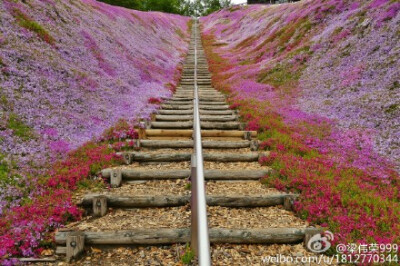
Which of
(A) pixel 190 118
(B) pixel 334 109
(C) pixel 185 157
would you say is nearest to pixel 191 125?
(A) pixel 190 118

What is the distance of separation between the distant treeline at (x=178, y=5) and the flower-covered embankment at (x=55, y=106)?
40025mm

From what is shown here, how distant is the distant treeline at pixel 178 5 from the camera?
Answer: 5841 cm

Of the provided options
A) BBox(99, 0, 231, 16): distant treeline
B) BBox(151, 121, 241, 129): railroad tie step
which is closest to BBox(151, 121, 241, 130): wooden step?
BBox(151, 121, 241, 129): railroad tie step

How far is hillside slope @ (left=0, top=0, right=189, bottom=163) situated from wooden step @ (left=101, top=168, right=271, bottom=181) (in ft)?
8.35

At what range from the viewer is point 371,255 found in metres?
4.68

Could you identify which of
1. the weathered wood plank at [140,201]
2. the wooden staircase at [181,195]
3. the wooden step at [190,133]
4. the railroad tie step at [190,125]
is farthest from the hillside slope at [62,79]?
the weathered wood plank at [140,201]

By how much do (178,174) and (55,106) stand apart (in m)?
6.10

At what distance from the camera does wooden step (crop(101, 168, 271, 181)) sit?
7441mm

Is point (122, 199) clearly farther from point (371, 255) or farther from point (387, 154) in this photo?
point (387, 154)

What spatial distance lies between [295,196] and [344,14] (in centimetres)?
2051

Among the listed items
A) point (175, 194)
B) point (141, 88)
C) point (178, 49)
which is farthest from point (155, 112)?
point (178, 49)

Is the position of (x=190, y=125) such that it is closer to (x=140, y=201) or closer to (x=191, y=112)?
(x=191, y=112)

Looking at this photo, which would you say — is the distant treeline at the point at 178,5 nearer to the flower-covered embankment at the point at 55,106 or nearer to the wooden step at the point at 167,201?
the flower-covered embankment at the point at 55,106

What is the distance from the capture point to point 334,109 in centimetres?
1273
